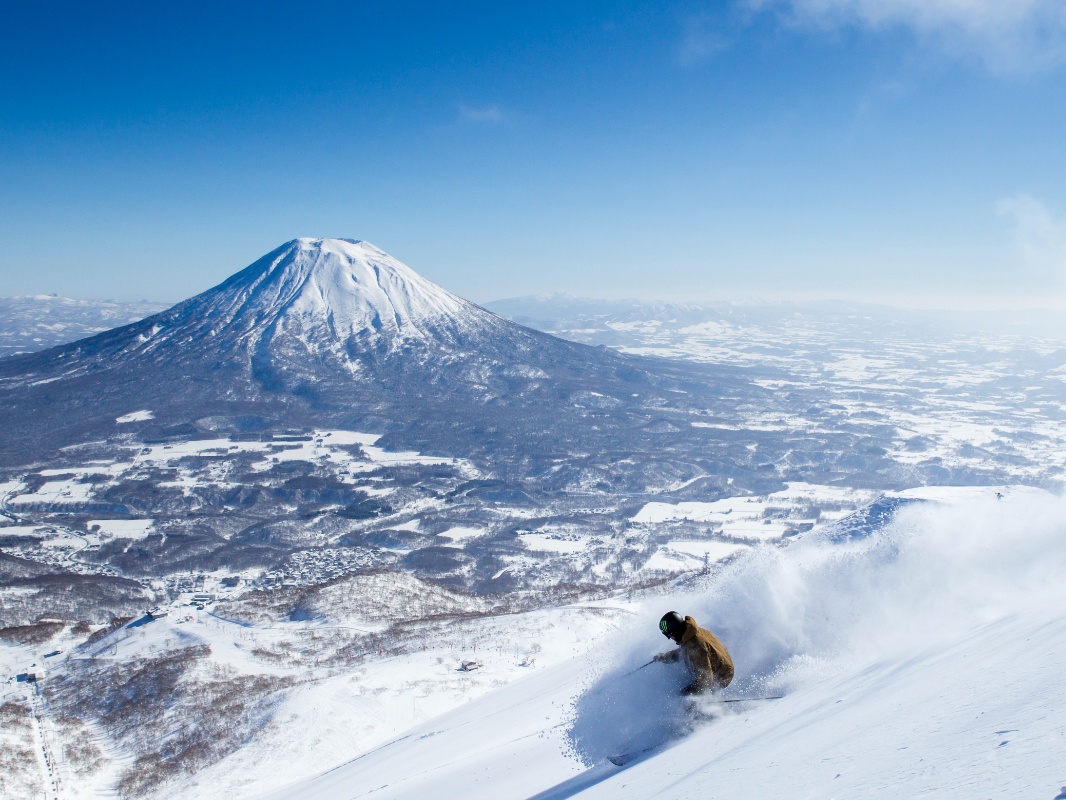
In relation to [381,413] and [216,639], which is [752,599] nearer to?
[216,639]

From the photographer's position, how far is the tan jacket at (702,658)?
793 cm

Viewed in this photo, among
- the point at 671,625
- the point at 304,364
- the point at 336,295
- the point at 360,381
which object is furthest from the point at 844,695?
the point at 336,295

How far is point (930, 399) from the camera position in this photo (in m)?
174

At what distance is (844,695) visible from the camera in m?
7.30

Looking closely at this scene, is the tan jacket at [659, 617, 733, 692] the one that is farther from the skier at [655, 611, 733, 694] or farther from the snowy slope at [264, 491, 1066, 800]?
the snowy slope at [264, 491, 1066, 800]

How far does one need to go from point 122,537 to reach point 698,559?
6117 cm

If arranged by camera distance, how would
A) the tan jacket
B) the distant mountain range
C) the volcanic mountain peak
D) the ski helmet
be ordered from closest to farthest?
the ski helmet < the tan jacket < the distant mountain range < the volcanic mountain peak

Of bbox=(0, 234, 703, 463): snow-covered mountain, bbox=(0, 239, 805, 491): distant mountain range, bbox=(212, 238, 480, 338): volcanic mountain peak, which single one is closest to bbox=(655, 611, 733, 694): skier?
bbox=(0, 239, 805, 491): distant mountain range

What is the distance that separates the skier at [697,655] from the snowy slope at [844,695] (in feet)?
1.10

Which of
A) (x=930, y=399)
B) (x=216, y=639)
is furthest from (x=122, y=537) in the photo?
(x=930, y=399)

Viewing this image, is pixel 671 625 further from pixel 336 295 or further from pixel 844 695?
pixel 336 295

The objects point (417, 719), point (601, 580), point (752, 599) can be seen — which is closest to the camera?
point (752, 599)

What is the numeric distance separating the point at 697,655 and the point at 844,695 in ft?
5.16

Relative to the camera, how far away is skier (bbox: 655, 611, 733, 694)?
7.84 meters
